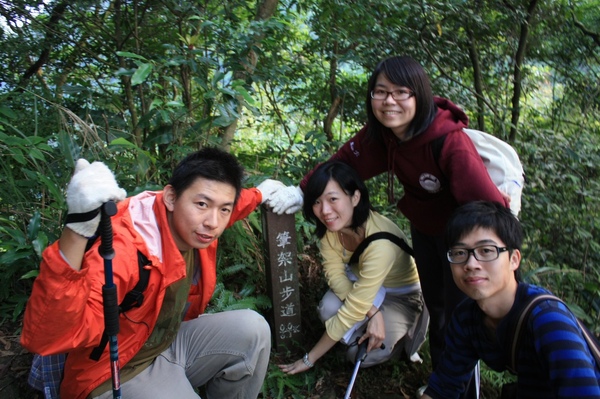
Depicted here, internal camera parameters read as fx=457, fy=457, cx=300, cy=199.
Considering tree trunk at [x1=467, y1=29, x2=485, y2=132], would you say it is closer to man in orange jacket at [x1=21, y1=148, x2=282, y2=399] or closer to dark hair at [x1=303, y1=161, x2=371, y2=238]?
dark hair at [x1=303, y1=161, x2=371, y2=238]

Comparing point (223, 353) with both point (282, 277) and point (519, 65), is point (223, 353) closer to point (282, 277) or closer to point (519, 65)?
point (282, 277)

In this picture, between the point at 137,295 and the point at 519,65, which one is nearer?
the point at 137,295

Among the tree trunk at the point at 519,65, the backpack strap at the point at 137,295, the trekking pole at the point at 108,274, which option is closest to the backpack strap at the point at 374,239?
the backpack strap at the point at 137,295

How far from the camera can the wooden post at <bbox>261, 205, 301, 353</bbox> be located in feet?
10.9

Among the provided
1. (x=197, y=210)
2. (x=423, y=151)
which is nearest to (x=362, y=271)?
(x=423, y=151)

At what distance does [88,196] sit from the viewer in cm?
157

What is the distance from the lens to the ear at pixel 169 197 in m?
2.27

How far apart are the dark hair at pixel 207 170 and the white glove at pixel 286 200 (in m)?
0.73

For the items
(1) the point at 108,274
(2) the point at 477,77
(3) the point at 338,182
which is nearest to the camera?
(1) the point at 108,274

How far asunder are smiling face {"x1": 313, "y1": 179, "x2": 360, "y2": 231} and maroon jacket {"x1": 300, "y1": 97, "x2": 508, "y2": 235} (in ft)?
0.79

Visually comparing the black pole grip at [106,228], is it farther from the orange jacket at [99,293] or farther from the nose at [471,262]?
the nose at [471,262]

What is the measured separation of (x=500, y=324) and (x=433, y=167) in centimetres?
90

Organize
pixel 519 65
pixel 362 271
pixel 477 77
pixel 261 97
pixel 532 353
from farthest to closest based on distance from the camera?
pixel 519 65, pixel 477 77, pixel 261 97, pixel 362 271, pixel 532 353

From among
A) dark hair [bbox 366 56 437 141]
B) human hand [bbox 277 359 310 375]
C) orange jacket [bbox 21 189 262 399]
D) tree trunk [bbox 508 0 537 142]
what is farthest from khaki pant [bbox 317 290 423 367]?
tree trunk [bbox 508 0 537 142]
